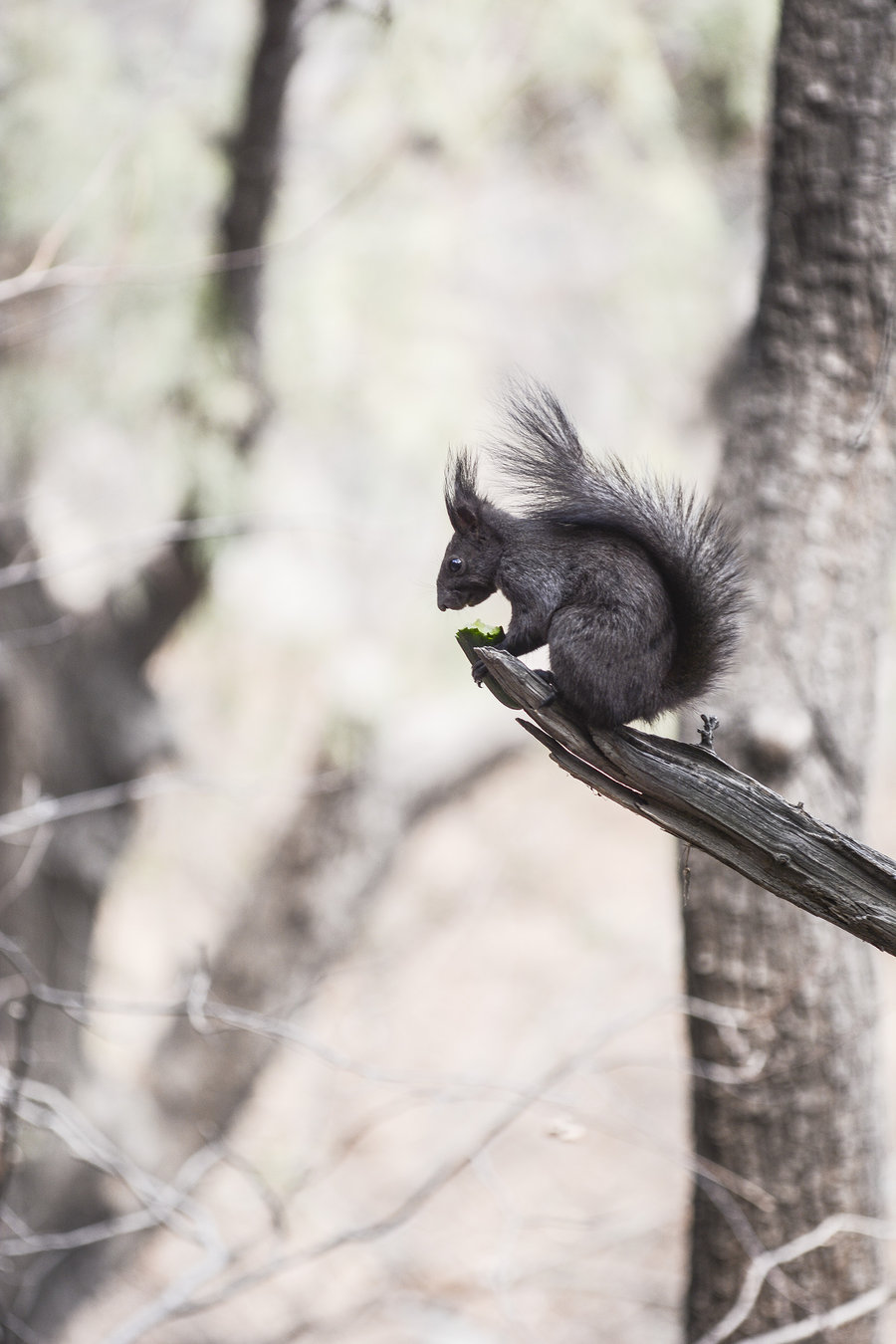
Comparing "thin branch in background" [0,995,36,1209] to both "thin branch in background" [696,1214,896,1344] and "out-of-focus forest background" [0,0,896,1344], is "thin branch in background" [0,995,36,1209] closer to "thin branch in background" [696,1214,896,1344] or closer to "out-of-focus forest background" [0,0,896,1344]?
"out-of-focus forest background" [0,0,896,1344]

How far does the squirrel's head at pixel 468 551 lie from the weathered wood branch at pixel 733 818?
0.23 metres

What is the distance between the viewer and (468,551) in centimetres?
150

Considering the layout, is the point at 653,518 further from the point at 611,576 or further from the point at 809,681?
the point at 809,681

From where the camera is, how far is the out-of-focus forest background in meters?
3.47

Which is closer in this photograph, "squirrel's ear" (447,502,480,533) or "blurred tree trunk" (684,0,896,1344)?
"squirrel's ear" (447,502,480,533)

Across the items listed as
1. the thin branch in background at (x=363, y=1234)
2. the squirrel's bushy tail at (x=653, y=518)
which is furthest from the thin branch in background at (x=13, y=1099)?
the squirrel's bushy tail at (x=653, y=518)

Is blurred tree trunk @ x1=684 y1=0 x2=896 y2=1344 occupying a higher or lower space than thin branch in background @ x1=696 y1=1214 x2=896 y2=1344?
higher

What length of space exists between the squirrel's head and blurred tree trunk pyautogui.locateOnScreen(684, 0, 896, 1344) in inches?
31.9

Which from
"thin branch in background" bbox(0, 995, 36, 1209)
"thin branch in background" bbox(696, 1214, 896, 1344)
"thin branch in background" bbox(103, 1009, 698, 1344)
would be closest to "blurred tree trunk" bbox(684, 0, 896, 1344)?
"thin branch in background" bbox(696, 1214, 896, 1344)

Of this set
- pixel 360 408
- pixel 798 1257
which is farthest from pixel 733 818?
pixel 360 408

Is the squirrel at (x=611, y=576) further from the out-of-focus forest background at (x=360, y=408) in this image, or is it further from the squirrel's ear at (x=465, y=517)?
the out-of-focus forest background at (x=360, y=408)

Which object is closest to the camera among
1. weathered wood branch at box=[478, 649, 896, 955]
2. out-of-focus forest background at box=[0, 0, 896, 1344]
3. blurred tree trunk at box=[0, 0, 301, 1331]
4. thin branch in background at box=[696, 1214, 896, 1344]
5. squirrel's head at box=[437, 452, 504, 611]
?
weathered wood branch at box=[478, 649, 896, 955]

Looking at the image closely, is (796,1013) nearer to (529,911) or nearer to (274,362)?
(274,362)

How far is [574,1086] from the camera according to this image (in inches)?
220
